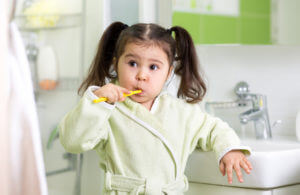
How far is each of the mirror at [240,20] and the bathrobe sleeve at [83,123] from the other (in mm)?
858

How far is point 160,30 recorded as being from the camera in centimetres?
122

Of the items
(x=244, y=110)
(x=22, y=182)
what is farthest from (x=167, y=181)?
(x=244, y=110)

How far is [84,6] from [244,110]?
→ 91 centimetres

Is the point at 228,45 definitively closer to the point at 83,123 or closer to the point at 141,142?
the point at 141,142

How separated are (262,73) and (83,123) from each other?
38.7 inches

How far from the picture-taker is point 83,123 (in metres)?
1.04

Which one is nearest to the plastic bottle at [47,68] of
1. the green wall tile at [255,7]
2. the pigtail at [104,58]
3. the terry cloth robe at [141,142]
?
the terry cloth robe at [141,142]

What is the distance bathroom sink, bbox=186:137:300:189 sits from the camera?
120 cm

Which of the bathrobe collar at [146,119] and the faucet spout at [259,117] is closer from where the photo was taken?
the bathrobe collar at [146,119]

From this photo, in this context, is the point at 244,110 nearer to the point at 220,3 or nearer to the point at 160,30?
the point at 220,3

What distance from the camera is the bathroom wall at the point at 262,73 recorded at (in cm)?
172

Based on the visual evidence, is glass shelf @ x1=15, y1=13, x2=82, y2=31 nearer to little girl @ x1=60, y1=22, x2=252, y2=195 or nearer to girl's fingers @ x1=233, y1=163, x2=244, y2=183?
little girl @ x1=60, y1=22, x2=252, y2=195

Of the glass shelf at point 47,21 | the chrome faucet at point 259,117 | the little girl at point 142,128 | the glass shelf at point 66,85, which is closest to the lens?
the glass shelf at point 47,21

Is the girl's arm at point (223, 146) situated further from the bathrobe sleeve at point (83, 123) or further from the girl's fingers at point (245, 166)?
the bathrobe sleeve at point (83, 123)
